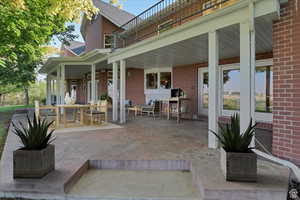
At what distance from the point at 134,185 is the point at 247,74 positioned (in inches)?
94.5

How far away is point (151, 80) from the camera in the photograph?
1029 cm

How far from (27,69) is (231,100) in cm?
1252

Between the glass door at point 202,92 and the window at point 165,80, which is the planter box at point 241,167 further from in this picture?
the window at point 165,80

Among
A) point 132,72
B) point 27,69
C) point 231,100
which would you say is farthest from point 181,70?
point 27,69

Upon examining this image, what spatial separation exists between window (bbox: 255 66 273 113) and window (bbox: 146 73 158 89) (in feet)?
16.6

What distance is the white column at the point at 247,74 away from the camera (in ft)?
9.93

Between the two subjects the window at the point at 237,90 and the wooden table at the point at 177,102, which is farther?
the wooden table at the point at 177,102

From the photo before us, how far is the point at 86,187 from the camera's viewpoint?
2.45 m

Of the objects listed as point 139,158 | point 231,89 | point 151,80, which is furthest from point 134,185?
point 151,80

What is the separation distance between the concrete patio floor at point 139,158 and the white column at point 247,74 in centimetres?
74

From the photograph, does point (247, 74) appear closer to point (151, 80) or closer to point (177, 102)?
point (177, 102)

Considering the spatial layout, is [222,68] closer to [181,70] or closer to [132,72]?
[181,70]

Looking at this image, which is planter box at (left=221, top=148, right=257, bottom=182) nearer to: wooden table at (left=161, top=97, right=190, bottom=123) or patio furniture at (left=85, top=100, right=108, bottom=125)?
wooden table at (left=161, top=97, right=190, bottom=123)

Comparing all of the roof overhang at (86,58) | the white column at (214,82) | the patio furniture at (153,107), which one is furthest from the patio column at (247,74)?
the patio furniture at (153,107)
